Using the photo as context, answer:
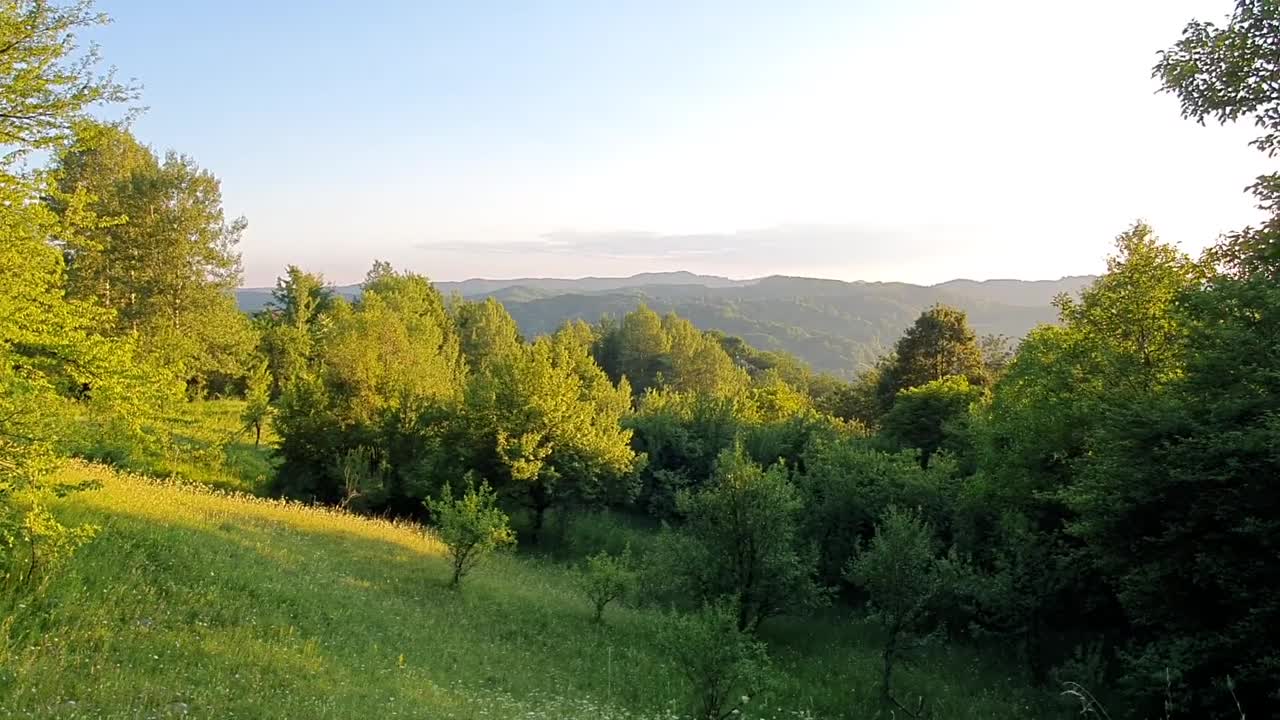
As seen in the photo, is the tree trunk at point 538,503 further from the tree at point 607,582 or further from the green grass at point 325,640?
the tree at point 607,582

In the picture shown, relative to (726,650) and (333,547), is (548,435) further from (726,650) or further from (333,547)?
(726,650)

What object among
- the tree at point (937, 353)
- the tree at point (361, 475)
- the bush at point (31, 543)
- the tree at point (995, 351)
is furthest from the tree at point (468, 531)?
the tree at point (995, 351)

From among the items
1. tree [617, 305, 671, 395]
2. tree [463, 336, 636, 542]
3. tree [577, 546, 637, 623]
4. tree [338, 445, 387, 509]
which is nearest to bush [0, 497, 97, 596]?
tree [577, 546, 637, 623]

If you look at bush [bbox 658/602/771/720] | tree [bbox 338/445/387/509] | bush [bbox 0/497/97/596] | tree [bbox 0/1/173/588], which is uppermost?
tree [bbox 0/1/173/588]

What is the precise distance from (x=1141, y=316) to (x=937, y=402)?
18251 mm

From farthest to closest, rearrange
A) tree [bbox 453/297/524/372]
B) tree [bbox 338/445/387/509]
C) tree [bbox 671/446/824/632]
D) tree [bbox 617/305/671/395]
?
tree [bbox 617/305/671/395], tree [bbox 453/297/524/372], tree [bbox 338/445/387/509], tree [bbox 671/446/824/632]

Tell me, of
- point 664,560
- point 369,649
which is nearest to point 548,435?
point 664,560

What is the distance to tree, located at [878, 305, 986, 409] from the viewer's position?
154 feet

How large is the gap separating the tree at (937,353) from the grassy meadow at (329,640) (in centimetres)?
2901

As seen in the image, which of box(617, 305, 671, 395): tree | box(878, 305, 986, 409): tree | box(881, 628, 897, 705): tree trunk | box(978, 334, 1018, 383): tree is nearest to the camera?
box(881, 628, 897, 705): tree trunk

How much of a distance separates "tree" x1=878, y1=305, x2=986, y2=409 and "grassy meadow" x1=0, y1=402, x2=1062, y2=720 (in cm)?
2901

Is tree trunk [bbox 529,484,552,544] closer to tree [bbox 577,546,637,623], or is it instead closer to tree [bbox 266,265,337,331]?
tree [bbox 577,546,637,623]

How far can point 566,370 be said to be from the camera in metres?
31.8

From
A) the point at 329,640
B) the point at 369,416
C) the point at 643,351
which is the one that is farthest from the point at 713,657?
the point at 643,351
